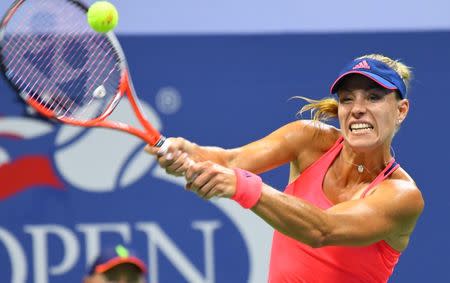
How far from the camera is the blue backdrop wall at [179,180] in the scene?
6105 mm

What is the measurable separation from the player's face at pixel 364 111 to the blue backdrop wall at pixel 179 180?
6.13 ft

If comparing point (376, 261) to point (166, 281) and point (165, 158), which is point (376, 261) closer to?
point (165, 158)

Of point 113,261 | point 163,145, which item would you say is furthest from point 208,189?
point 113,261

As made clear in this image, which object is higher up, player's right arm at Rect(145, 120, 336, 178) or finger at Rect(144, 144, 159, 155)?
player's right arm at Rect(145, 120, 336, 178)

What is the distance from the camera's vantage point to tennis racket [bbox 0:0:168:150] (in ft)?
14.3

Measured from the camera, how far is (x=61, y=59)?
4789mm

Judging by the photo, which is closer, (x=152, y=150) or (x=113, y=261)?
(x=152, y=150)

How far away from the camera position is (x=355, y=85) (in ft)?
14.5

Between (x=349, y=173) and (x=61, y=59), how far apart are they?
1.29m

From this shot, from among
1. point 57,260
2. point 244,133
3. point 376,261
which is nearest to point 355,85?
point 376,261

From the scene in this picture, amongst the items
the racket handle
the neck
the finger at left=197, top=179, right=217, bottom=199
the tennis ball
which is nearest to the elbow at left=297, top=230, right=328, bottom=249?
the finger at left=197, top=179, right=217, bottom=199

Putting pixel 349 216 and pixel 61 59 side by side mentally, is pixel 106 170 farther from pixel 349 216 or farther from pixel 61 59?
pixel 349 216

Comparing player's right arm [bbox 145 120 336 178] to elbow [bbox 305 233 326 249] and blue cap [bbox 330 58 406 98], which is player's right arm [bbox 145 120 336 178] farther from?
elbow [bbox 305 233 326 249]

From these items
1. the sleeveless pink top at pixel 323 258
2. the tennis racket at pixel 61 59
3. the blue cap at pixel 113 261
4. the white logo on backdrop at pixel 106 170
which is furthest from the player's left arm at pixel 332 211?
the white logo on backdrop at pixel 106 170
